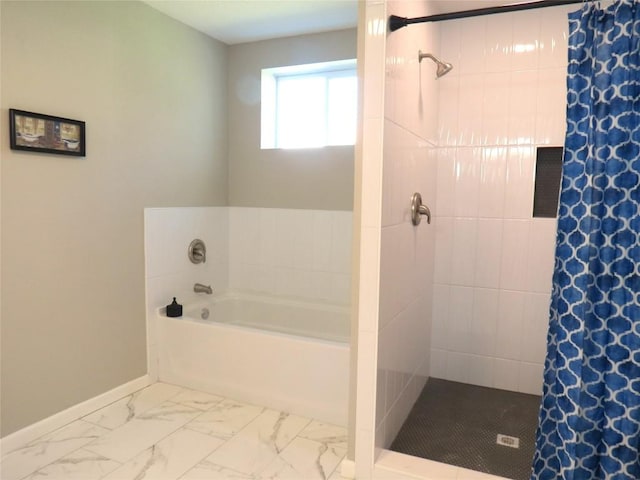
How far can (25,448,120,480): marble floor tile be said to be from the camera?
6.50ft

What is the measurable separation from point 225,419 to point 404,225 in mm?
1437

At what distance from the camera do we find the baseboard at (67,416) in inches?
85.1

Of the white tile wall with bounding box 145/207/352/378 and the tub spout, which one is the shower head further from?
the tub spout

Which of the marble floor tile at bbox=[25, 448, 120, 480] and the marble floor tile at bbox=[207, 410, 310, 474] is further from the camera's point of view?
the marble floor tile at bbox=[207, 410, 310, 474]

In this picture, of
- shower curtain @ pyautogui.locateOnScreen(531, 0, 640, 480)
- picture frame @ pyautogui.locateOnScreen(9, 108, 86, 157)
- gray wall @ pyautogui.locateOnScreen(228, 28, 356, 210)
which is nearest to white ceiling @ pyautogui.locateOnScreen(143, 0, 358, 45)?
gray wall @ pyautogui.locateOnScreen(228, 28, 356, 210)

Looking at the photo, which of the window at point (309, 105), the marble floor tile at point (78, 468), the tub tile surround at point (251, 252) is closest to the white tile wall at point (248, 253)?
the tub tile surround at point (251, 252)

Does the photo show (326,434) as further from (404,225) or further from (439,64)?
(439,64)

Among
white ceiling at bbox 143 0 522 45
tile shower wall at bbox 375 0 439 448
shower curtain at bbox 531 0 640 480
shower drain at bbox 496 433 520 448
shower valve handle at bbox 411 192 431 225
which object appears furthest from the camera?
white ceiling at bbox 143 0 522 45

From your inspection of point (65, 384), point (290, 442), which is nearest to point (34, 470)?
point (65, 384)

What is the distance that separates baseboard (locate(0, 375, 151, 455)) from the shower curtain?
2.34 m

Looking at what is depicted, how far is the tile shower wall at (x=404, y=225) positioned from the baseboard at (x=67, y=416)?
1.62 m

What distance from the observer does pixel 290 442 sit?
2.29 meters

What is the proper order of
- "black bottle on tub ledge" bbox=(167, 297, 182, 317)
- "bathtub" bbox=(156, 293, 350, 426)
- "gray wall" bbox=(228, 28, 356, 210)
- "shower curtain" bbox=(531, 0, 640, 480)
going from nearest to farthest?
"shower curtain" bbox=(531, 0, 640, 480) < "bathtub" bbox=(156, 293, 350, 426) < "black bottle on tub ledge" bbox=(167, 297, 182, 317) < "gray wall" bbox=(228, 28, 356, 210)

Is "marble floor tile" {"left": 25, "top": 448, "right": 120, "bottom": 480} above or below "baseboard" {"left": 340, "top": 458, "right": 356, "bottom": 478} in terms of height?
below
